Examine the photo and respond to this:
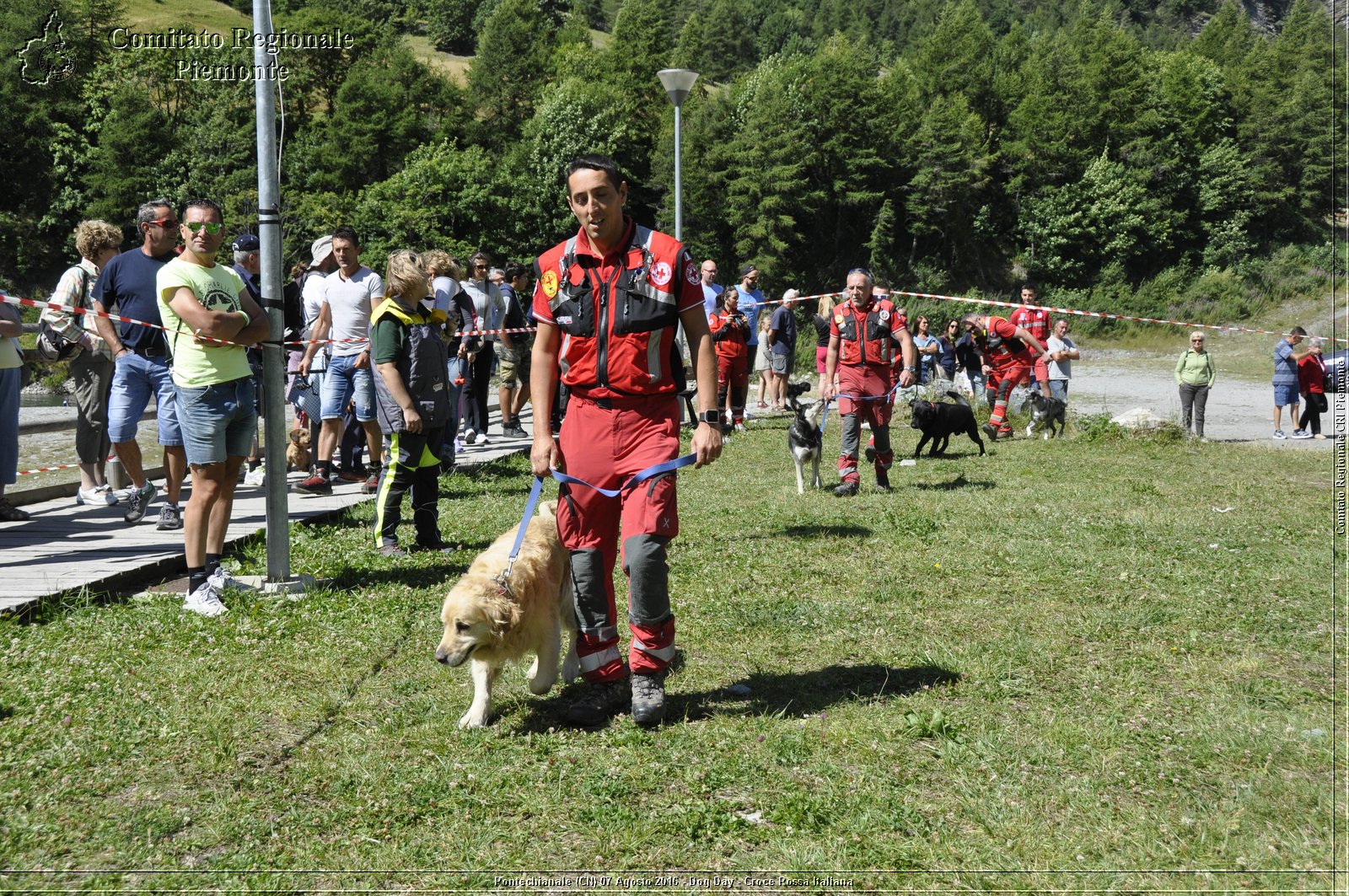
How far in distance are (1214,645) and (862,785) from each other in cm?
267

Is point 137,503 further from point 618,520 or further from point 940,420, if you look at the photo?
point 940,420

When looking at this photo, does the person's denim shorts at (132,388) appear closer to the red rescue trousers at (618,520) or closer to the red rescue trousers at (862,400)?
the red rescue trousers at (618,520)

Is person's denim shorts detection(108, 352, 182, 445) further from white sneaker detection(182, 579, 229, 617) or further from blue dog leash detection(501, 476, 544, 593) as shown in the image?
blue dog leash detection(501, 476, 544, 593)

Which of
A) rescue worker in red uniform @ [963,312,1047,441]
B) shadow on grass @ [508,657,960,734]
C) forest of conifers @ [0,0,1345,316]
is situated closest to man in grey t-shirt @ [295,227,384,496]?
shadow on grass @ [508,657,960,734]

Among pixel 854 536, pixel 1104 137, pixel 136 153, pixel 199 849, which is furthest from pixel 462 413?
pixel 1104 137

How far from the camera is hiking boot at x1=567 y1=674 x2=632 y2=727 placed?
438 cm

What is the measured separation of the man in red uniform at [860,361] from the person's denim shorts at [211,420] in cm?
590

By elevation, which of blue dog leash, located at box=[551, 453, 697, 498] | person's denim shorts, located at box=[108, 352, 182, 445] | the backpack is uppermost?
the backpack

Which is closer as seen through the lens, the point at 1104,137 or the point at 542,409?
the point at 542,409

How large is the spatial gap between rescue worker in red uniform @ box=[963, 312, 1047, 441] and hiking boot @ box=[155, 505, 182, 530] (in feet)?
38.2

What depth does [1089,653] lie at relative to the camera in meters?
5.33

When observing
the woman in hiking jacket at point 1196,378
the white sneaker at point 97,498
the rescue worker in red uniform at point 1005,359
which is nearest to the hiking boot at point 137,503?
the white sneaker at point 97,498

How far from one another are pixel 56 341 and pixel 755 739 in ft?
21.6

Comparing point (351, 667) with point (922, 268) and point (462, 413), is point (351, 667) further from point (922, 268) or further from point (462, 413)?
point (922, 268)
